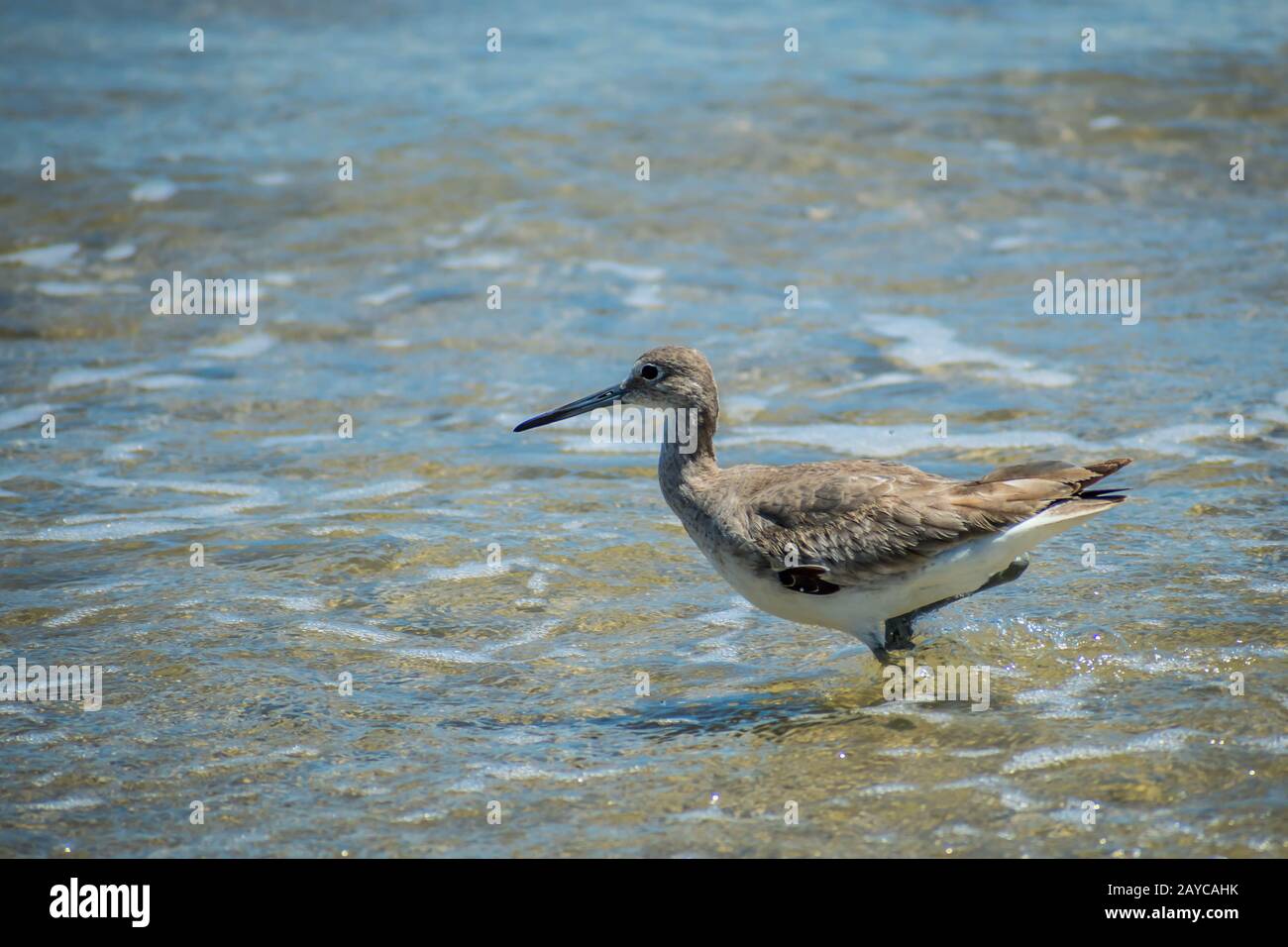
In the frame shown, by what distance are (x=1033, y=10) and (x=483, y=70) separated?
24.5 ft

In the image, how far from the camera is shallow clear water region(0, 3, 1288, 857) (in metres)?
5.35

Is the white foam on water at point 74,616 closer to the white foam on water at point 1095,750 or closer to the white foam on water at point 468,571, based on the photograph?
the white foam on water at point 468,571

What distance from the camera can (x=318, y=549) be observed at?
25.2 feet

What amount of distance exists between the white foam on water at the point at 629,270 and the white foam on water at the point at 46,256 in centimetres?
457

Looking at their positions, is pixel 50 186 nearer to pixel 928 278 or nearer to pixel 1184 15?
pixel 928 278

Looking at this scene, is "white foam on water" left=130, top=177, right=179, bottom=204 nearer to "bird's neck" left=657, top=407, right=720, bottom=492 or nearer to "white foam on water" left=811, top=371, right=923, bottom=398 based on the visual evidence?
"white foam on water" left=811, top=371, right=923, bottom=398

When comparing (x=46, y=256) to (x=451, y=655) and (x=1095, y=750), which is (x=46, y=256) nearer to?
(x=451, y=655)

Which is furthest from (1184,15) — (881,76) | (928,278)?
(928,278)

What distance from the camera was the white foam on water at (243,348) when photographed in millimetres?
10898

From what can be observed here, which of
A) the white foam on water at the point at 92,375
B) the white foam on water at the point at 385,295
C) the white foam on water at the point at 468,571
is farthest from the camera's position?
the white foam on water at the point at 385,295

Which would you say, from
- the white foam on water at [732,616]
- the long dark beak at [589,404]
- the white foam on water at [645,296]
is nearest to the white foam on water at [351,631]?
the long dark beak at [589,404]

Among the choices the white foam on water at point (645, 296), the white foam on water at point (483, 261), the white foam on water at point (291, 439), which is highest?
the white foam on water at point (483, 261)

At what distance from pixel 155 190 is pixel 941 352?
782cm

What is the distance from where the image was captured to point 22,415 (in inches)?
382
